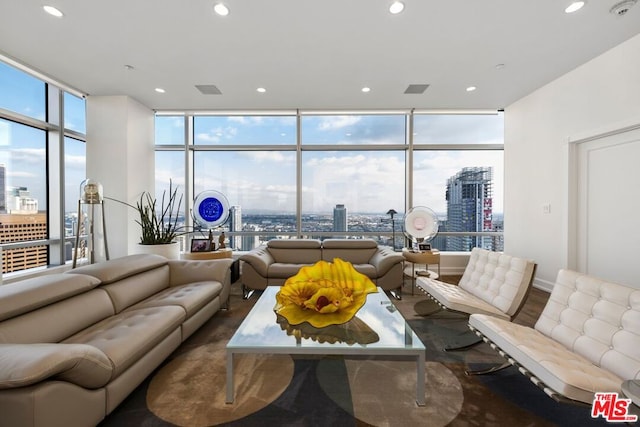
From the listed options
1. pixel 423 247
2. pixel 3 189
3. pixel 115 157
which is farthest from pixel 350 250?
pixel 3 189

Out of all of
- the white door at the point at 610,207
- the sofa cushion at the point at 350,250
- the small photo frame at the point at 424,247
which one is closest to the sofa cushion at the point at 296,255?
the sofa cushion at the point at 350,250

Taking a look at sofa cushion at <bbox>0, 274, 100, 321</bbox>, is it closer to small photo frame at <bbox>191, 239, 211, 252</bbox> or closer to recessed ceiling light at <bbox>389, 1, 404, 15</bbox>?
small photo frame at <bbox>191, 239, 211, 252</bbox>

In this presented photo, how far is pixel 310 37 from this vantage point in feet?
8.86

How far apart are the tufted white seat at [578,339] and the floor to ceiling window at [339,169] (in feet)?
9.90

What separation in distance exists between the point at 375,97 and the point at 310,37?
5.56 feet

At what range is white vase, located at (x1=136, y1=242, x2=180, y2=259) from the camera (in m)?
3.62

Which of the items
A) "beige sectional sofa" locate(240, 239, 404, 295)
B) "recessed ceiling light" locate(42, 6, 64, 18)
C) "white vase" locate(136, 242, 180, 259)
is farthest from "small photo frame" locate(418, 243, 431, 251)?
"recessed ceiling light" locate(42, 6, 64, 18)

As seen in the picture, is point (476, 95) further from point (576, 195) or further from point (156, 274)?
point (156, 274)

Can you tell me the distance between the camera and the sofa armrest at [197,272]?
283cm

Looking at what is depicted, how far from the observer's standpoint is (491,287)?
242 centimetres

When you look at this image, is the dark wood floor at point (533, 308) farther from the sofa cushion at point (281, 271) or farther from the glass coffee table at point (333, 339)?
the sofa cushion at point (281, 271)

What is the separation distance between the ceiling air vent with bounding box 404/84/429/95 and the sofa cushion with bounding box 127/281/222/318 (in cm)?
357

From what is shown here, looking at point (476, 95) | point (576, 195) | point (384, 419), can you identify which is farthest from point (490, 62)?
point (384, 419)

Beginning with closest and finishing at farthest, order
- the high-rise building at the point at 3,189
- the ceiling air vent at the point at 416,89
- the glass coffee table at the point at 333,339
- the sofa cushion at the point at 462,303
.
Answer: the glass coffee table at the point at 333,339 → the sofa cushion at the point at 462,303 → the high-rise building at the point at 3,189 → the ceiling air vent at the point at 416,89
